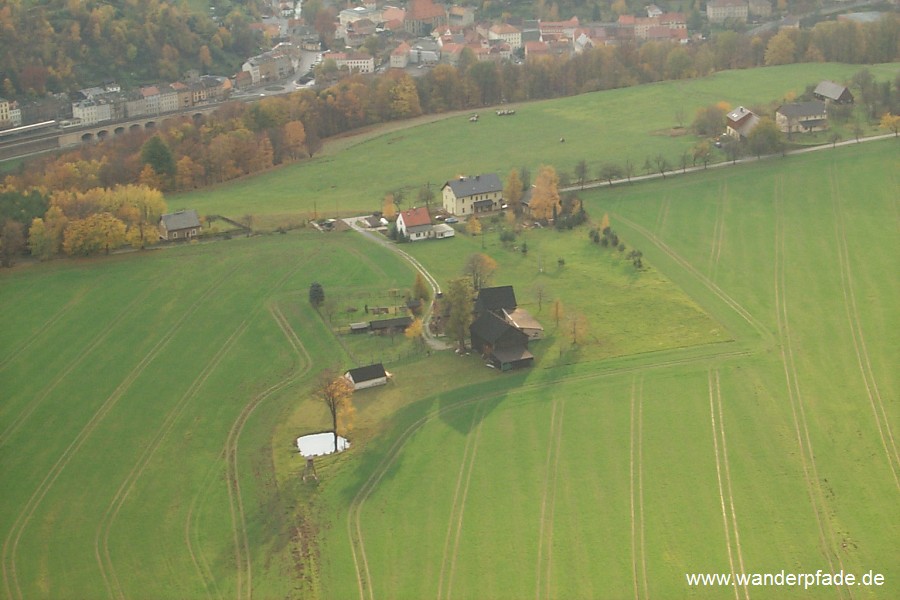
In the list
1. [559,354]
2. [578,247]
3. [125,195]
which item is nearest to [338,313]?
[559,354]

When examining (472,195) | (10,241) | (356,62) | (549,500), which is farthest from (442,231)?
(356,62)

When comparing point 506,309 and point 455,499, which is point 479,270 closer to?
point 506,309

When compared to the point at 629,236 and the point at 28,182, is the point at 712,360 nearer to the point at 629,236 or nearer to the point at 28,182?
the point at 629,236

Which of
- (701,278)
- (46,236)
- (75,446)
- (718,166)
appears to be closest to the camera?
(75,446)

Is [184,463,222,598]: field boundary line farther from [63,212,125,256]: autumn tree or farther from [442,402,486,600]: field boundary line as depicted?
[63,212,125,256]: autumn tree

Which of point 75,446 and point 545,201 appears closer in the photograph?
point 75,446

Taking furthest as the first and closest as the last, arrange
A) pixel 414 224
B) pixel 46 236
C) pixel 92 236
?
pixel 414 224
pixel 46 236
pixel 92 236
